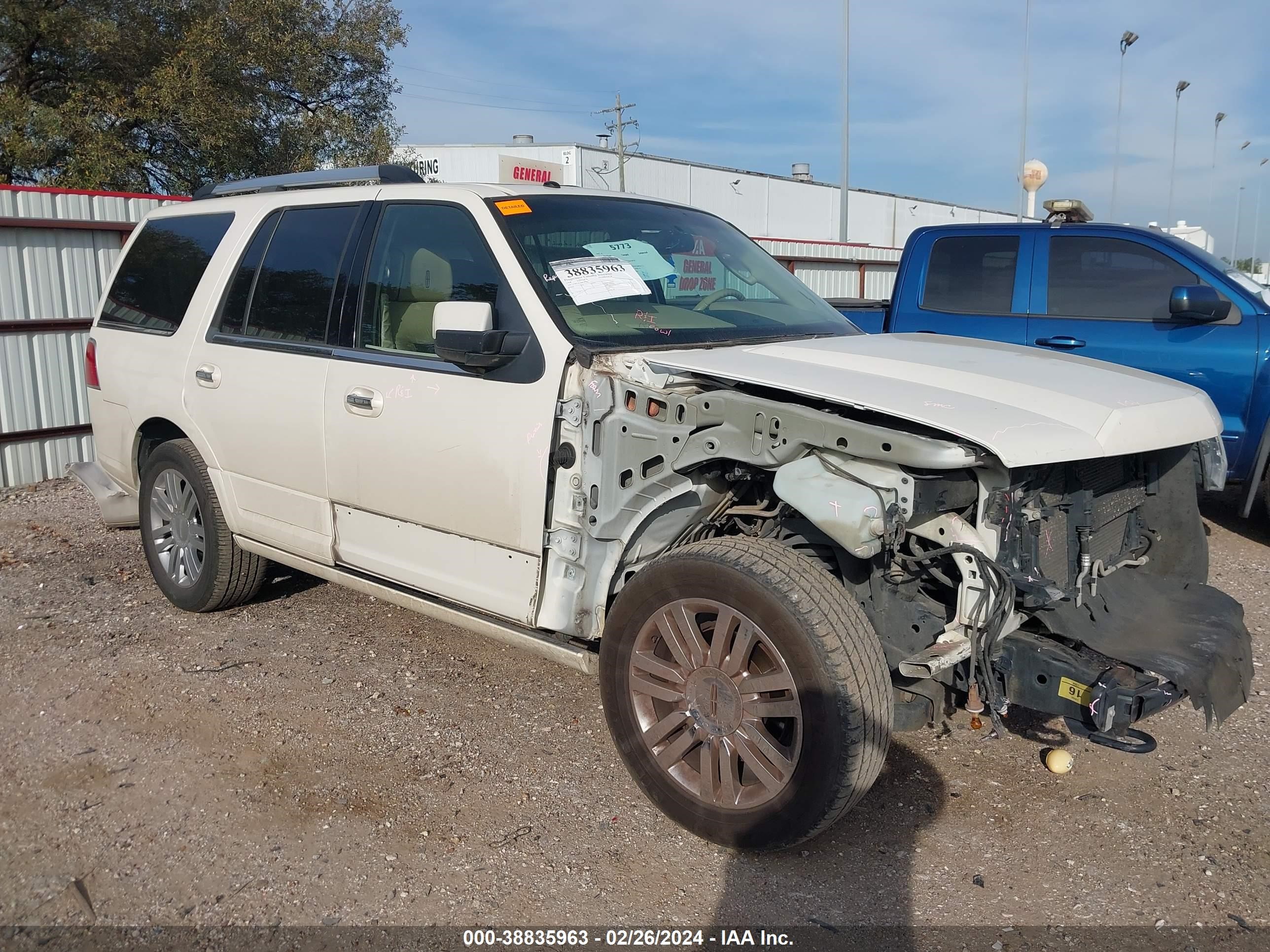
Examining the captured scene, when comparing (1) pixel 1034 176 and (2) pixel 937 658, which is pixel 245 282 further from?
(1) pixel 1034 176

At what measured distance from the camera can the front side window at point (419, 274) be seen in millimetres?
3672

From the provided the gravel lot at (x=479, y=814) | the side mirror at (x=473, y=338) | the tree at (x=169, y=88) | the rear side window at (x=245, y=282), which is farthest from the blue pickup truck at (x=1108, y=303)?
the tree at (x=169, y=88)

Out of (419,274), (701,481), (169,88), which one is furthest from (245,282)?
(169,88)

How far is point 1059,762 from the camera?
3568 millimetres

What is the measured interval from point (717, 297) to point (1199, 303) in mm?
3663

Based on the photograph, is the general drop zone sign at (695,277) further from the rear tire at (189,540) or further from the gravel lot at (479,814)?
the rear tire at (189,540)

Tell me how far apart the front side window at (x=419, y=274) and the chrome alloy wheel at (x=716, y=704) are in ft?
4.63

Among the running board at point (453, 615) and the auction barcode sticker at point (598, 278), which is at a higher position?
the auction barcode sticker at point (598, 278)

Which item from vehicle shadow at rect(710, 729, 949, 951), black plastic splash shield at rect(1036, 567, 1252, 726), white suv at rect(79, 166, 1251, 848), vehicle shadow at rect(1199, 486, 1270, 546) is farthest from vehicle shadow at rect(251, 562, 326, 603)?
vehicle shadow at rect(1199, 486, 1270, 546)

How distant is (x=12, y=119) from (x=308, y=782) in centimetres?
1758

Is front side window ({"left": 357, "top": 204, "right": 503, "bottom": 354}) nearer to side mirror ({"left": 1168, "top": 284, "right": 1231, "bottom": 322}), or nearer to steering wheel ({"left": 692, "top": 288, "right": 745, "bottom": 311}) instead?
steering wheel ({"left": 692, "top": 288, "right": 745, "bottom": 311})

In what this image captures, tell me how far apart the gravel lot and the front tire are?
209 mm

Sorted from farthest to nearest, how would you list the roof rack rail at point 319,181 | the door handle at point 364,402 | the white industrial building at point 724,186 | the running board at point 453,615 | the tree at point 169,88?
1. the white industrial building at point 724,186
2. the tree at point 169,88
3. the roof rack rail at point 319,181
4. the door handle at point 364,402
5. the running board at point 453,615

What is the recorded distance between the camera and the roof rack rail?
426 centimetres
